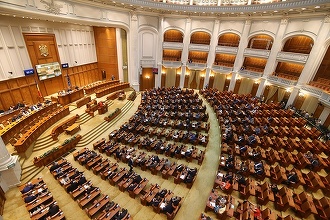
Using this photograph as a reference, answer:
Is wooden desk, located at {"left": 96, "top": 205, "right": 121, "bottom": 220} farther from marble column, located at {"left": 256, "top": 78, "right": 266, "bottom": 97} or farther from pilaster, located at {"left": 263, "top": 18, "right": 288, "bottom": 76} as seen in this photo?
pilaster, located at {"left": 263, "top": 18, "right": 288, "bottom": 76}

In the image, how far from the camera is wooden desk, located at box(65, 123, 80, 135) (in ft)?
40.0

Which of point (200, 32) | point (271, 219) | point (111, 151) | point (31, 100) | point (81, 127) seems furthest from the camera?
point (200, 32)

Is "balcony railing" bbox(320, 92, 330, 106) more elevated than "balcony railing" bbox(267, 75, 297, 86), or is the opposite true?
"balcony railing" bbox(267, 75, 297, 86)

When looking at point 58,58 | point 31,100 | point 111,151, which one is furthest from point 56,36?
point 111,151

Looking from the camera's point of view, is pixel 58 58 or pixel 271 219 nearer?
pixel 271 219

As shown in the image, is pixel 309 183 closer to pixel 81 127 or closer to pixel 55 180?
pixel 55 180

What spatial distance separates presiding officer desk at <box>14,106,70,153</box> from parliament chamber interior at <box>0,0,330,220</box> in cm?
8

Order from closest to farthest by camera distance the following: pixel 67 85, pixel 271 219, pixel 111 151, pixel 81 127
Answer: pixel 271 219 < pixel 111 151 < pixel 81 127 < pixel 67 85

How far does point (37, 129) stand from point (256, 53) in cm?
2175

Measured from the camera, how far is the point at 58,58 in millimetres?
16469

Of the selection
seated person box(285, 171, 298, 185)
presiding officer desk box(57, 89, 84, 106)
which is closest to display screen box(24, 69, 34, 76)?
presiding officer desk box(57, 89, 84, 106)

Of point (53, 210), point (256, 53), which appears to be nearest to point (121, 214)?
point (53, 210)

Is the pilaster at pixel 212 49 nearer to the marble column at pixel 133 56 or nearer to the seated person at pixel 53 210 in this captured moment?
the marble column at pixel 133 56

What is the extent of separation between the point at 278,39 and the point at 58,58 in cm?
2201
